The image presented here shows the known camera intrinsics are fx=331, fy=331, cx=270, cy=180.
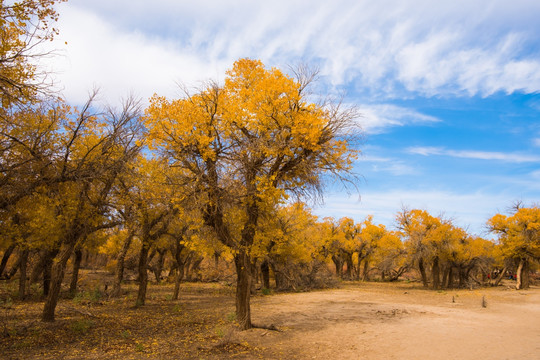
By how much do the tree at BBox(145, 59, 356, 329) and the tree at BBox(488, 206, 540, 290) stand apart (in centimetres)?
2893

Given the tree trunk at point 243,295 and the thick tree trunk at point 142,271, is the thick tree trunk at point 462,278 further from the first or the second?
the thick tree trunk at point 142,271

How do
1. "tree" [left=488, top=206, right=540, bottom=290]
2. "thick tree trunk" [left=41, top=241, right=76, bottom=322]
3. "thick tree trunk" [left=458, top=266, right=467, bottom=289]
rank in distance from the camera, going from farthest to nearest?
"thick tree trunk" [left=458, top=266, right=467, bottom=289]
"tree" [left=488, top=206, right=540, bottom=290]
"thick tree trunk" [left=41, top=241, right=76, bottom=322]

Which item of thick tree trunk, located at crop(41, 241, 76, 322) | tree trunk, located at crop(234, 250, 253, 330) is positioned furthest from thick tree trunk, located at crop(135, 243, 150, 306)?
tree trunk, located at crop(234, 250, 253, 330)

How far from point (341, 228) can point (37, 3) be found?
1591 inches

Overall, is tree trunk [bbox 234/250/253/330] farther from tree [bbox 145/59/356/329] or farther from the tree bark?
the tree bark

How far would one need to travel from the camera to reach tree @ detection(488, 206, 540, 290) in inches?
1145

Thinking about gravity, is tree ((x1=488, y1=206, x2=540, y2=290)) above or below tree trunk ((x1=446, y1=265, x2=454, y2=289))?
above

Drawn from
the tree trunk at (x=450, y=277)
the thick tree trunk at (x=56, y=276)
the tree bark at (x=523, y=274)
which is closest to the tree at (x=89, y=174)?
the thick tree trunk at (x=56, y=276)

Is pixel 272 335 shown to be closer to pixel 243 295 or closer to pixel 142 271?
pixel 243 295

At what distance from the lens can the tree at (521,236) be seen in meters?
29.1

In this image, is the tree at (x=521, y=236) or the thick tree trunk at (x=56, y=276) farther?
the tree at (x=521, y=236)

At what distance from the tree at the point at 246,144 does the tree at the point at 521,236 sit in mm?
28933

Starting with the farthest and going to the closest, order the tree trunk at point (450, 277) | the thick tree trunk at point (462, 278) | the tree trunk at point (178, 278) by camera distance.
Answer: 1. the thick tree trunk at point (462, 278)
2. the tree trunk at point (450, 277)
3. the tree trunk at point (178, 278)

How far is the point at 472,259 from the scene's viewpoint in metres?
31.4
